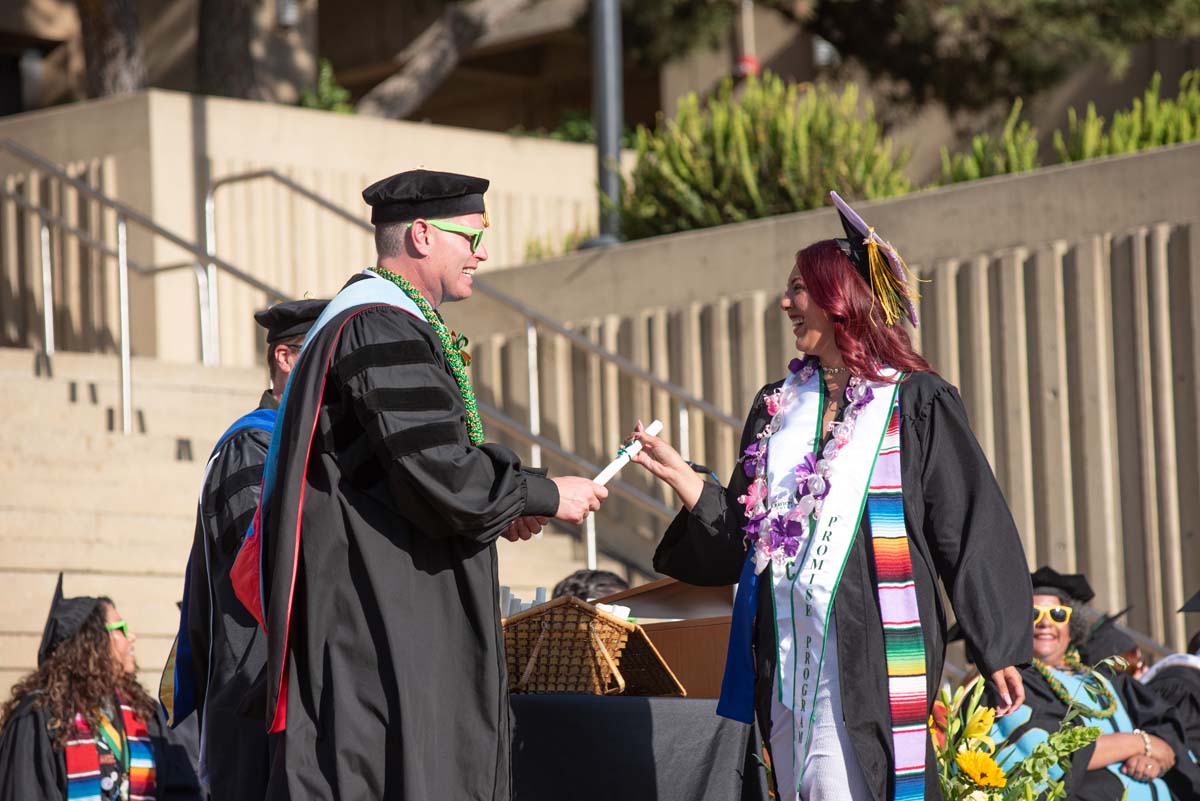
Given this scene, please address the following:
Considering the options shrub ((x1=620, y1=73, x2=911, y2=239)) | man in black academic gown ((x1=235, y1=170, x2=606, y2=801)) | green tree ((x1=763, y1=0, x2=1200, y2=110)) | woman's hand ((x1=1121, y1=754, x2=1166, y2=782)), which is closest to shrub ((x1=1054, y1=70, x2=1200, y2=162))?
shrub ((x1=620, y1=73, x2=911, y2=239))

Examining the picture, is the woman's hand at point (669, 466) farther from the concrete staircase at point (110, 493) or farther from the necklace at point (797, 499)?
the concrete staircase at point (110, 493)

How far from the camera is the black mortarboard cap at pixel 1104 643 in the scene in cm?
661

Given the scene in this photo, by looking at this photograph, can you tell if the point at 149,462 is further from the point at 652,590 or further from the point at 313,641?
the point at 313,641

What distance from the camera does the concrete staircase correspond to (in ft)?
25.8

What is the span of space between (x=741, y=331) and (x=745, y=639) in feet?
19.5

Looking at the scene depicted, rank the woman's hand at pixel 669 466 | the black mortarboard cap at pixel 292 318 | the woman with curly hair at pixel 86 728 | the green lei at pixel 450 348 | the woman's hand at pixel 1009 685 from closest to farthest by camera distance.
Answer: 1. the woman's hand at pixel 1009 685
2. the green lei at pixel 450 348
3. the woman's hand at pixel 669 466
4. the black mortarboard cap at pixel 292 318
5. the woman with curly hair at pixel 86 728

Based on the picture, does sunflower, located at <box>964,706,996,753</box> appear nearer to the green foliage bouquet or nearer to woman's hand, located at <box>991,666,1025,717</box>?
the green foliage bouquet

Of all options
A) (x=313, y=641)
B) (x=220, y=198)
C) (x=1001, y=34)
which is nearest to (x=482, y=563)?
(x=313, y=641)

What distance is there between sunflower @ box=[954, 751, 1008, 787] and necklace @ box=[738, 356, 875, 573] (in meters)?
0.83

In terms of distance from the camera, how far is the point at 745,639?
4.05 meters

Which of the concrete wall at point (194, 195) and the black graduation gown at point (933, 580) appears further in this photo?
the concrete wall at point (194, 195)

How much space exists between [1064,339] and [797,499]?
5063mm

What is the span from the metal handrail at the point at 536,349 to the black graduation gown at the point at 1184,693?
296cm

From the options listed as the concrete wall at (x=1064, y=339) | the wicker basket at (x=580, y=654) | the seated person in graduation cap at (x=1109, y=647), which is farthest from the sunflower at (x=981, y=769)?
the concrete wall at (x=1064, y=339)
